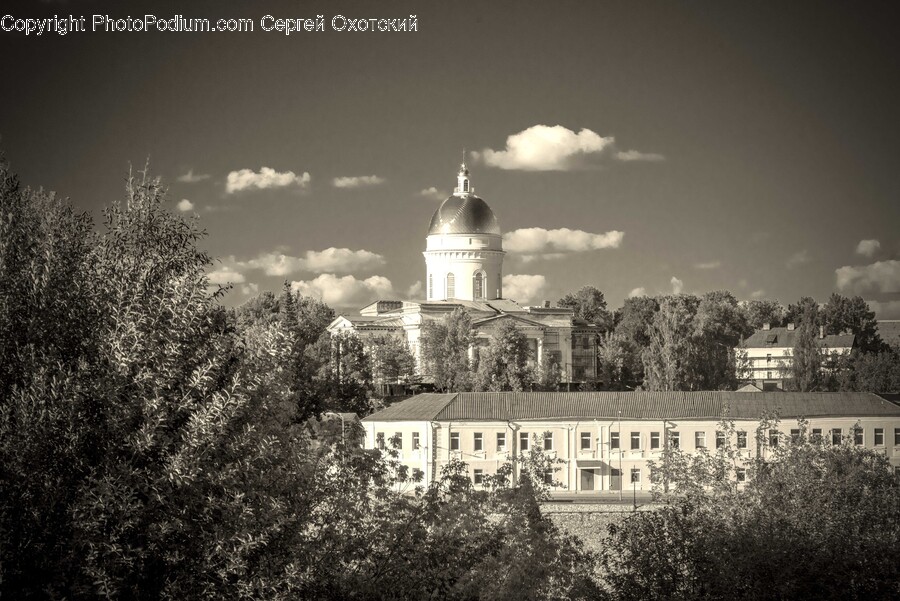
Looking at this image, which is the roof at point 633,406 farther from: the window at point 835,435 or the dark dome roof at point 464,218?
the dark dome roof at point 464,218

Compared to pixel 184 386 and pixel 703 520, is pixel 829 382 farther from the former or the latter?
pixel 184 386

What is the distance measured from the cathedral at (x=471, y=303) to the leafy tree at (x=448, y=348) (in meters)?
10.7

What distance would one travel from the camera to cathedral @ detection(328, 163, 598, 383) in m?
106

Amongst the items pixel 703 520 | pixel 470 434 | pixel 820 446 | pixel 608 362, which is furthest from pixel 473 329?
pixel 703 520

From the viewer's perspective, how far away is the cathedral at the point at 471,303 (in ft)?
346

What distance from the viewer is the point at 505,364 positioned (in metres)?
80.2

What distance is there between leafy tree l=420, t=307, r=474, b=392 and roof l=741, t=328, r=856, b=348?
45.1 metres

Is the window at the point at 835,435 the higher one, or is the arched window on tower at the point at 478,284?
the arched window on tower at the point at 478,284

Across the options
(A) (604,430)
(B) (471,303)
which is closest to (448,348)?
(B) (471,303)

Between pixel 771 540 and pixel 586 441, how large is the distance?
83.6ft

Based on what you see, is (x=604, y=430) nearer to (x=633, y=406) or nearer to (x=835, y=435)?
(x=633, y=406)

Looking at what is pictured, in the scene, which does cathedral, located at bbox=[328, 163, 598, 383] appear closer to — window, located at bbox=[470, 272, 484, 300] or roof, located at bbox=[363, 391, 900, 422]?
window, located at bbox=[470, 272, 484, 300]

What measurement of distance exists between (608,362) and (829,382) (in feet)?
58.1

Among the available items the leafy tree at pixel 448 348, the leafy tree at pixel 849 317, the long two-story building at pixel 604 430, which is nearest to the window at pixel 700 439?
the long two-story building at pixel 604 430
